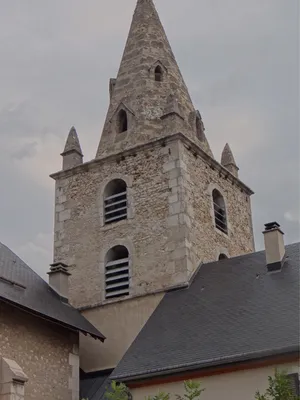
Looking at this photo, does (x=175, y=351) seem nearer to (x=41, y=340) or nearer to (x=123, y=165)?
(x=41, y=340)

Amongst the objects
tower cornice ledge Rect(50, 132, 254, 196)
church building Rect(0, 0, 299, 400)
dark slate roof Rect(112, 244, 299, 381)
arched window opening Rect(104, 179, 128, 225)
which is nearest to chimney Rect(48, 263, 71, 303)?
church building Rect(0, 0, 299, 400)

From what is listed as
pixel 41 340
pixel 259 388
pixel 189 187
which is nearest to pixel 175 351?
pixel 259 388

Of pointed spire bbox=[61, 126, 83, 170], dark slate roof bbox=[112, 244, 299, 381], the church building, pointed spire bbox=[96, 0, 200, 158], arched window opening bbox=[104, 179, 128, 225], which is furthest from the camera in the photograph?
pointed spire bbox=[61, 126, 83, 170]

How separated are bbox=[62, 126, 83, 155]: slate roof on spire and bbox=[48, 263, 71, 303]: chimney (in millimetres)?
4478

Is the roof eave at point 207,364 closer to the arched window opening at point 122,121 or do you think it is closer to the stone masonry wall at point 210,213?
the stone masonry wall at point 210,213

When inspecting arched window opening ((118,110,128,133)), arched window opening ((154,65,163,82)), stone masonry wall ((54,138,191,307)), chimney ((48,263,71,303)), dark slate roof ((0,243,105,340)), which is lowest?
dark slate roof ((0,243,105,340))

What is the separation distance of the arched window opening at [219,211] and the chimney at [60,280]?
460 cm

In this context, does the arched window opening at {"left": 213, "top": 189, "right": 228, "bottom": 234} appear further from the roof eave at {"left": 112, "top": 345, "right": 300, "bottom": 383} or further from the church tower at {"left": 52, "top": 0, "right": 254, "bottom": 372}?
the roof eave at {"left": 112, "top": 345, "right": 300, "bottom": 383}

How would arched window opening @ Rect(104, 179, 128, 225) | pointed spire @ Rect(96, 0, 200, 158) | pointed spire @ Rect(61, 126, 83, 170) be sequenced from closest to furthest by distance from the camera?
arched window opening @ Rect(104, 179, 128, 225) → pointed spire @ Rect(96, 0, 200, 158) → pointed spire @ Rect(61, 126, 83, 170)

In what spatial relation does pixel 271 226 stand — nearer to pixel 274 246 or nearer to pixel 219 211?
pixel 274 246

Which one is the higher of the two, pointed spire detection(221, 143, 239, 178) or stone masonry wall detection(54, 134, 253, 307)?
pointed spire detection(221, 143, 239, 178)

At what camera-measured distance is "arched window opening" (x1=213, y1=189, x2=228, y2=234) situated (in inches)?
780

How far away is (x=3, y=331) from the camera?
13891 millimetres

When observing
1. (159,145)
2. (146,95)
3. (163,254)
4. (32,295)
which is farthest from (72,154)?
Answer: (32,295)
